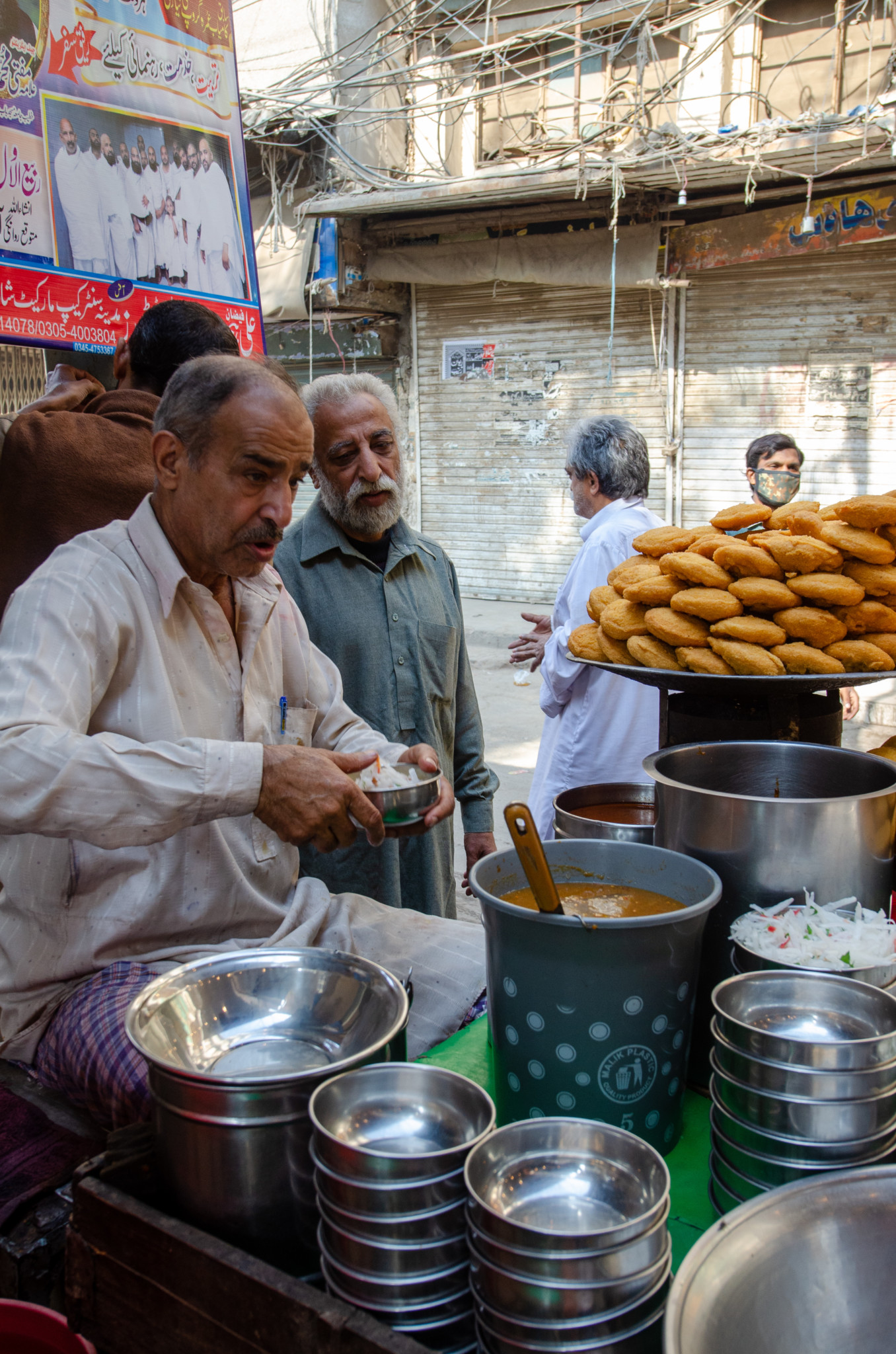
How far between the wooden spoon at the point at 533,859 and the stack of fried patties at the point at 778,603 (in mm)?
699

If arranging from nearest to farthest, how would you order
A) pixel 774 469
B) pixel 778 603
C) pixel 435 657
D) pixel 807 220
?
pixel 778 603, pixel 435 657, pixel 774 469, pixel 807 220

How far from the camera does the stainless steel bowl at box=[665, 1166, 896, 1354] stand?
94cm

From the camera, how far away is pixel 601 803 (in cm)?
231

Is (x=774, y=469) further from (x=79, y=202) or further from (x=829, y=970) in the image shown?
(x=829, y=970)

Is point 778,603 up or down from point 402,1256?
up

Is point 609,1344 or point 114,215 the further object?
point 114,215

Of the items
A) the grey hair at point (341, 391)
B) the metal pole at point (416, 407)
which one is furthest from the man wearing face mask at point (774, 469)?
the metal pole at point (416, 407)

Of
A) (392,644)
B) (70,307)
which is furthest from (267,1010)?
(70,307)

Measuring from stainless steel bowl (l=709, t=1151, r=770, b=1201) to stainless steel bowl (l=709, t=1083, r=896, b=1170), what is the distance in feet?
0.16

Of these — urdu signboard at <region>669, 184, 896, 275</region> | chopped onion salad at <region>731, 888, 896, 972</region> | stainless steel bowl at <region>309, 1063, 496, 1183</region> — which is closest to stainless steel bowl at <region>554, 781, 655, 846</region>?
chopped onion salad at <region>731, 888, 896, 972</region>

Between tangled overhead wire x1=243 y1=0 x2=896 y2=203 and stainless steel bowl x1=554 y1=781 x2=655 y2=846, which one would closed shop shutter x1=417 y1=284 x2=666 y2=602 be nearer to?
tangled overhead wire x1=243 y1=0 x2=896 y2=203

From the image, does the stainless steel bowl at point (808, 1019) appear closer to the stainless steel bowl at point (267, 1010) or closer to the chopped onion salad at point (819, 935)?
the chopped onion salad at point (819, 935)

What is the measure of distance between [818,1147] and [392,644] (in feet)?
7.77

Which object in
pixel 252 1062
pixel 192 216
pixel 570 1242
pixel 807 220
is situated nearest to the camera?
pixel 570 1242
